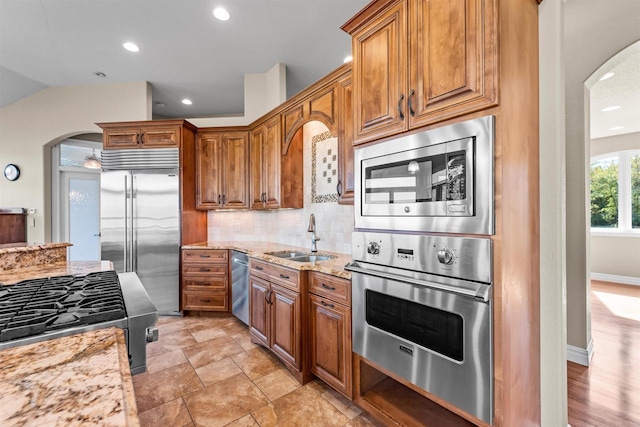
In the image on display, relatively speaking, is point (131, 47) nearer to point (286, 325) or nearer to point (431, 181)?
point (286, 325)

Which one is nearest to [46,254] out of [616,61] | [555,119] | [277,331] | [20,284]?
[20,284]

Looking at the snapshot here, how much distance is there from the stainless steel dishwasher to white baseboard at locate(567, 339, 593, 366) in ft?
9.80

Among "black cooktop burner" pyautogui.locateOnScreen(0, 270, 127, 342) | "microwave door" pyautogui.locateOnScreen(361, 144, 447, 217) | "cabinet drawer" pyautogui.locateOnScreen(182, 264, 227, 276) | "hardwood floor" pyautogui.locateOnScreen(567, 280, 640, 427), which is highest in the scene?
"microwave door" pyautogui.locateOnScreen(361, 144, 447, 217)

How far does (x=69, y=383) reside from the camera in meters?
0.56

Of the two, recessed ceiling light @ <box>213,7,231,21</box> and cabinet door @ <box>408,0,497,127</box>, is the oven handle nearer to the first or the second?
cabinet door @ <box>408,0,497,127</box>

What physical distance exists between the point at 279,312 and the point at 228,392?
0.65 m

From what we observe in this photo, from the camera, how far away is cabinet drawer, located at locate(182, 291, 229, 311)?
11.7ft

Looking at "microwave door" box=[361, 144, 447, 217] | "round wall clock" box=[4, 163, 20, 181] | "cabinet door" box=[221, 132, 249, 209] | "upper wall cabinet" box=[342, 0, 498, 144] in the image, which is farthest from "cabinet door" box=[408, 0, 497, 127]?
"round wall clock" box=[4, 163, 20, 181]

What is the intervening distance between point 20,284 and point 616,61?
4195 mm

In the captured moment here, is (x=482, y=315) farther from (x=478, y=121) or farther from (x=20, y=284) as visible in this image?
(x=20, y=284)

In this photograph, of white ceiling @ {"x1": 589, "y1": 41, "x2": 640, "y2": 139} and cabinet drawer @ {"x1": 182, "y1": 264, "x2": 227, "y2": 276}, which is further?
cabinet drawer @ {"x1": 182, "y1": 264, "x2": 227, "y2": 276}

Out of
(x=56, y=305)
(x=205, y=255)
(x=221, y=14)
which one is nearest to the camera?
(x=56, y=305)

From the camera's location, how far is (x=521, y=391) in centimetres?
132

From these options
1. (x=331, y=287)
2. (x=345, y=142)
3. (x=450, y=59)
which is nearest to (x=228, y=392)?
(x=331, y=287)
